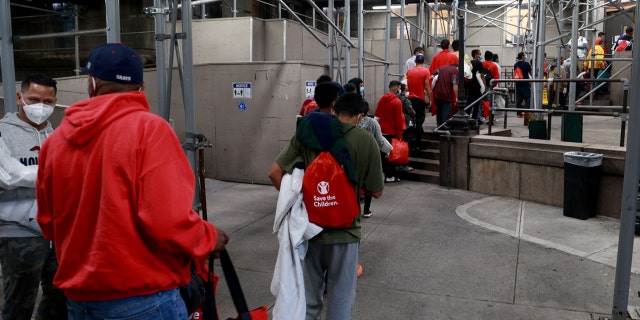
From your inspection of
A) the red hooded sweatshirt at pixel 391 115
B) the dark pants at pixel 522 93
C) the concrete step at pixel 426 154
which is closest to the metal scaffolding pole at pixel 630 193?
the red hooded sweatshirt at pixel 391 115

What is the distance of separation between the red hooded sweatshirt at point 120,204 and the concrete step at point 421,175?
8568 mm

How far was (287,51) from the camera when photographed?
13.3m

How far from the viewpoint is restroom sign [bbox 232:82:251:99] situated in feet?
34.2

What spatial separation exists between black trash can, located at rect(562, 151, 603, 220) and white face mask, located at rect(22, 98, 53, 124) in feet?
21.8

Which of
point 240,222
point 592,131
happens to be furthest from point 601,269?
point 592,131

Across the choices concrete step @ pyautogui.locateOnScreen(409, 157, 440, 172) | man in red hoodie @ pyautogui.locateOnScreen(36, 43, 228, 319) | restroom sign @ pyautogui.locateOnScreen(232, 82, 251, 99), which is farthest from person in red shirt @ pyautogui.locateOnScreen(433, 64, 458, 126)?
man in red hoodie @ pyautogui.locateOnScreen(36, 43, 228, 319)

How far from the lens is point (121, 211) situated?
207 centimetres

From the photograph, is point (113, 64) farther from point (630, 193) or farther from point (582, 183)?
point (582, 183)

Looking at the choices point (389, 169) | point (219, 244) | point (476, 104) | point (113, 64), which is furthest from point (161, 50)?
point (476, 104)

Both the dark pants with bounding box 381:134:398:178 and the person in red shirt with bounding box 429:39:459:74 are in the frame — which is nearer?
the dark pants with bounding box 381:134:398:178

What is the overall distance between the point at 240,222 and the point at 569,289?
4221mm

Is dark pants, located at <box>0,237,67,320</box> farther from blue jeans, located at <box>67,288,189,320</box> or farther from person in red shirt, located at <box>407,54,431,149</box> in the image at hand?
person in red shirt, located at <box>407,54,431,149</box>

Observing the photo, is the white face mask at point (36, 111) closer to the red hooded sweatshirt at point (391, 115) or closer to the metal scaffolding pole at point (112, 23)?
the metal scaffolding pole at point (112, 23)

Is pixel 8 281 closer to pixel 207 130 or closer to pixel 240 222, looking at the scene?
pixel 240 222
